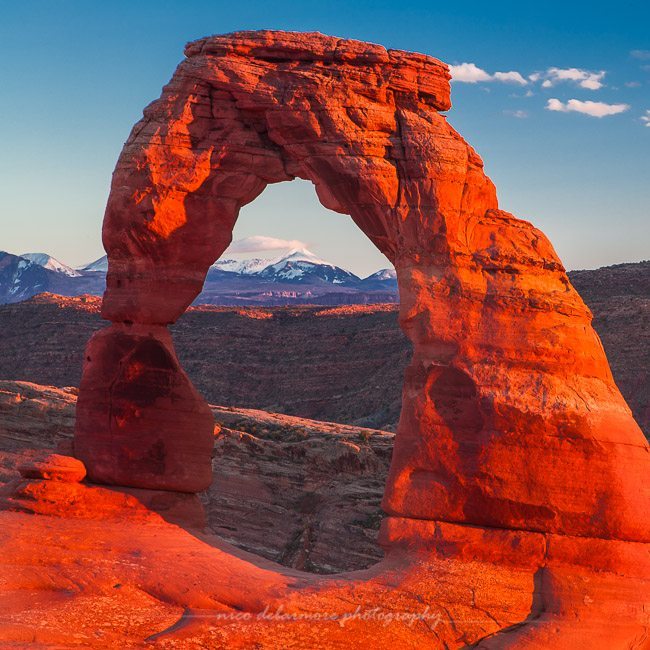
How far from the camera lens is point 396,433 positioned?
15.6 metres

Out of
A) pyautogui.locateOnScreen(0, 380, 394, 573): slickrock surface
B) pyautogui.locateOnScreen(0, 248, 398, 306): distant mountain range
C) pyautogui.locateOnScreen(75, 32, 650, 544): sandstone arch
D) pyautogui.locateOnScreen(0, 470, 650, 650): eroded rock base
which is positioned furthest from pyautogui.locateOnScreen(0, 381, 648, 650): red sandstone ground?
pyautogui.locateOnScreen(0, 248, 398, 306): distant mountain range

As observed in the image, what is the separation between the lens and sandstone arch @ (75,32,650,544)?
46.3 ft

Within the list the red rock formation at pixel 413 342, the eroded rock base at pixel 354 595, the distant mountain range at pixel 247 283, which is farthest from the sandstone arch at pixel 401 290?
the distant mountain range at pixel 247 283

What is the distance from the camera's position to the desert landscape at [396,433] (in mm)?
13320

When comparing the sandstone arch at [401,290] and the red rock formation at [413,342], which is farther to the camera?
the sandstone arch at [401,290]

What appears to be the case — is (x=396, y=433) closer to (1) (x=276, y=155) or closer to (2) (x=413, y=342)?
(2) (x=413, y=342)

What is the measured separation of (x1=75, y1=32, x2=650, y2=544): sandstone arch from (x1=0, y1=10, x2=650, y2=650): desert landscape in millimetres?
31

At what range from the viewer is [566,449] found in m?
14.0

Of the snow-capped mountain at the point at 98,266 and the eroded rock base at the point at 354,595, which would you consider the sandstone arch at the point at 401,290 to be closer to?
the eroded rock base at the point at 354,595

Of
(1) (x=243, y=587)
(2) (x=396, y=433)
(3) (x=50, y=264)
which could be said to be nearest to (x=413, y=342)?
(2) (x=396, y=433)

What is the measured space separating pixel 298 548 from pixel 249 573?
8009 millimetres

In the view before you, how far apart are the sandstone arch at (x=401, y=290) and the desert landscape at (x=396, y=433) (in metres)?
0.03

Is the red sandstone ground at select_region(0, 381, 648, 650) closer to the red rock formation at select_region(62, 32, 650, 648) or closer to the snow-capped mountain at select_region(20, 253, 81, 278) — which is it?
the red rock formation at select_region(62, 32, 650, 648)

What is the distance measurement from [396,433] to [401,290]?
7.00ft
